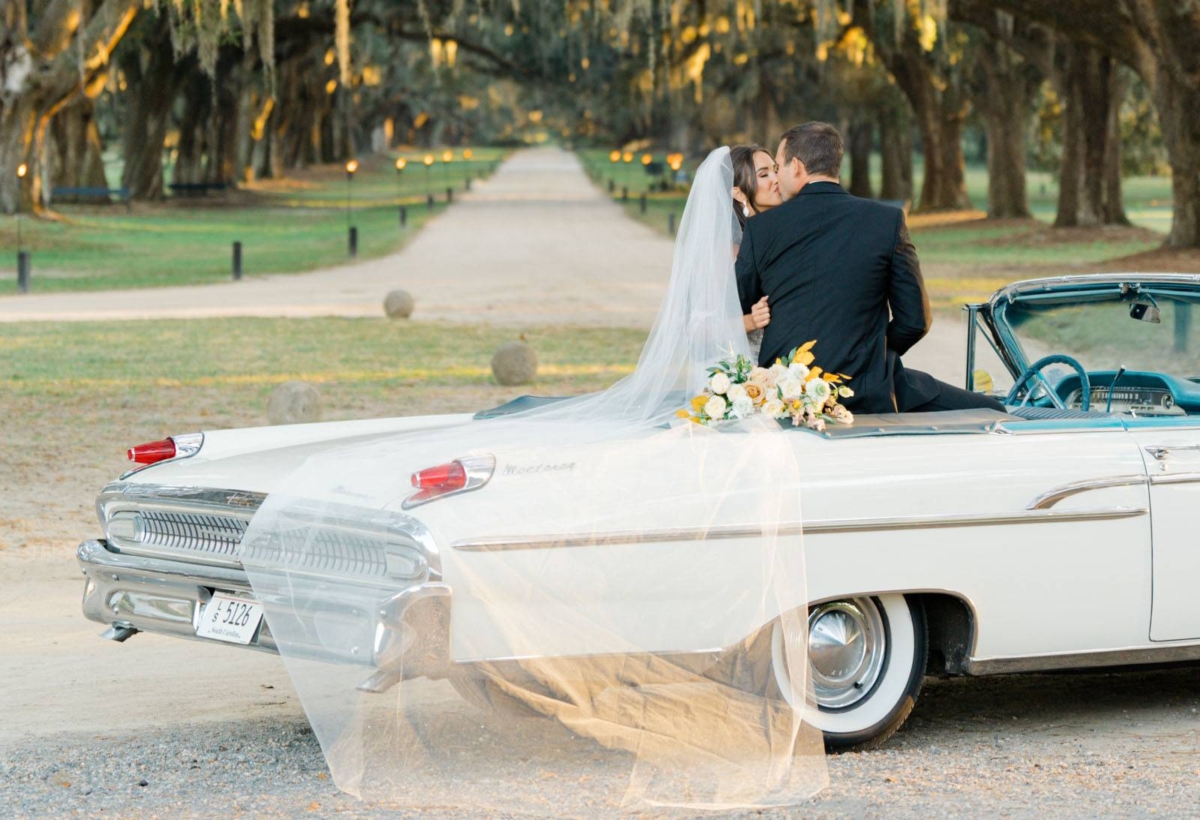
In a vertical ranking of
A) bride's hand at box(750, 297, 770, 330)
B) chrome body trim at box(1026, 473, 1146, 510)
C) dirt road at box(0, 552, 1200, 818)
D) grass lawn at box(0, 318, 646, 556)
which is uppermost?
bride's hand at box(750, 297, 770, 330)

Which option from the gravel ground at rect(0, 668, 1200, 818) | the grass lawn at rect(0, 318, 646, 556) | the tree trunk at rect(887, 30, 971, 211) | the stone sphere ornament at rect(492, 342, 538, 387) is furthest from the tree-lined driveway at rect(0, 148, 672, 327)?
the gravel ground at rect(0, 668, 1200, 818)

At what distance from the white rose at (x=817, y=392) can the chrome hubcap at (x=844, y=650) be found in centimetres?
61

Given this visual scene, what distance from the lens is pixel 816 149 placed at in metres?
5.69

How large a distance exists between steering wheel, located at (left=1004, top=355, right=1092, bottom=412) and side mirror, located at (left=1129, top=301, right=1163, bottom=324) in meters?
0.29

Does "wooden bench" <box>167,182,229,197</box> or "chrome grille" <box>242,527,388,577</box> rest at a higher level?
"wooden bench" <box>167,182,229,197</box>

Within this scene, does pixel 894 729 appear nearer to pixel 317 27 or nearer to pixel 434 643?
pixel 434 643

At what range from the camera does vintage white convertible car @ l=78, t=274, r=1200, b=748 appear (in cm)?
462

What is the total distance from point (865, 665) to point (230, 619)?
6.33ft

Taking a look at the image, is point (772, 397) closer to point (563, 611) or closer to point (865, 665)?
point (865, 665)

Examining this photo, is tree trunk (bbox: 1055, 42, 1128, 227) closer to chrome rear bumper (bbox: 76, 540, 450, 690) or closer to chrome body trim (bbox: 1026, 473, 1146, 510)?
chrome body trim (bbox: 1026, 473, 1146, 510)

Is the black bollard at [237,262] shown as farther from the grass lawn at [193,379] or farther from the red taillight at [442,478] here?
the red taillight at [442,478]

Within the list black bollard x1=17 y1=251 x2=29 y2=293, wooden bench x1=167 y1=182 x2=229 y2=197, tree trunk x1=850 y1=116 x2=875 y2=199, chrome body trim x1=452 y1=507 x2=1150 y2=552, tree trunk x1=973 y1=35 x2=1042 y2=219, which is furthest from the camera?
wooden bench x1=167 y1=182 x2=229 y2=197

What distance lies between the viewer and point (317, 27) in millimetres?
47281

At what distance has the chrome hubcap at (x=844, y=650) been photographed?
5.00 m
